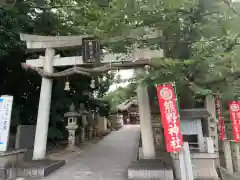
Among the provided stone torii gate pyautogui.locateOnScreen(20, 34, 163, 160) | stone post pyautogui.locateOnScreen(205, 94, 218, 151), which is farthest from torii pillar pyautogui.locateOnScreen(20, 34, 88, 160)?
stone post pyautogui.locateOnScreen(205, 94, 218, 151)

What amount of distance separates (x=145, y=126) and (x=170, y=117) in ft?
7.23

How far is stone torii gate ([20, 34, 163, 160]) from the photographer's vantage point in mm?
8281

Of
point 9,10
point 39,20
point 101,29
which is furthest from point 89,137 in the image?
point 101,29

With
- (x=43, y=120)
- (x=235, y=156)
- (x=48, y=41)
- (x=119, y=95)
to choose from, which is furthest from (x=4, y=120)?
(x=235, y=156)

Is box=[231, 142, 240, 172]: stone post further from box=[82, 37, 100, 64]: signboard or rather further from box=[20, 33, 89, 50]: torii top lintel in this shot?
box=[20, 33, 89, 50]: torii top lintel

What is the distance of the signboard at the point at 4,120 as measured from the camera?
756 cm

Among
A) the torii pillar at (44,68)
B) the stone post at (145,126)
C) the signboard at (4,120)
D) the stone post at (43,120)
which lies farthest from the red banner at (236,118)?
the signboard at (4,120)

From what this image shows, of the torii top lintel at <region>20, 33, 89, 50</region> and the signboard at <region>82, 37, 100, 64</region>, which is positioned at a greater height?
the torii top lintel at <region>20, 33, 89, 50</region>

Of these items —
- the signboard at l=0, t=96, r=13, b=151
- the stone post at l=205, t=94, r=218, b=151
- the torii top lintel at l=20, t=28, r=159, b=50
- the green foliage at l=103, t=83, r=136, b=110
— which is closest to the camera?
the green foliage at l=103, t=83, r=136, b=110

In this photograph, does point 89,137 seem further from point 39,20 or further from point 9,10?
point 9,10

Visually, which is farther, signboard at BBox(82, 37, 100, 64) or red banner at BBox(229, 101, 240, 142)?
red banner at BBox(229, 101, 240, 142)

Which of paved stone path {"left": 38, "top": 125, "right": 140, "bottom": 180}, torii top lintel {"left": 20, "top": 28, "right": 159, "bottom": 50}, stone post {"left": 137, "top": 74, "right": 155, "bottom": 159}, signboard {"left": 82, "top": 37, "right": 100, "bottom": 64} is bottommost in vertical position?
paved stone path {"left": 38, "top": 125, "right": 140, "bottom": 180}

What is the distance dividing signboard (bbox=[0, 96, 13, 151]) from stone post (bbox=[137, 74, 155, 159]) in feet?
15.1

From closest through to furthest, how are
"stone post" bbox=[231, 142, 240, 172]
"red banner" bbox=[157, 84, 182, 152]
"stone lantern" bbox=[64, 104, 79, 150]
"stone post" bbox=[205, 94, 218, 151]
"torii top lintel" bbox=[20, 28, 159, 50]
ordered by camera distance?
"red banner" bbox=[157, 84, 182, 152] → "stone post" bbox=[205, 94, 218, 151] → "torii top lintel" bbox=[20, 28, 159, 50] → "stone post" bbox=[231, 142, 240, 172] → "stone lantern" bbox=[64, 104, 79, 150]
